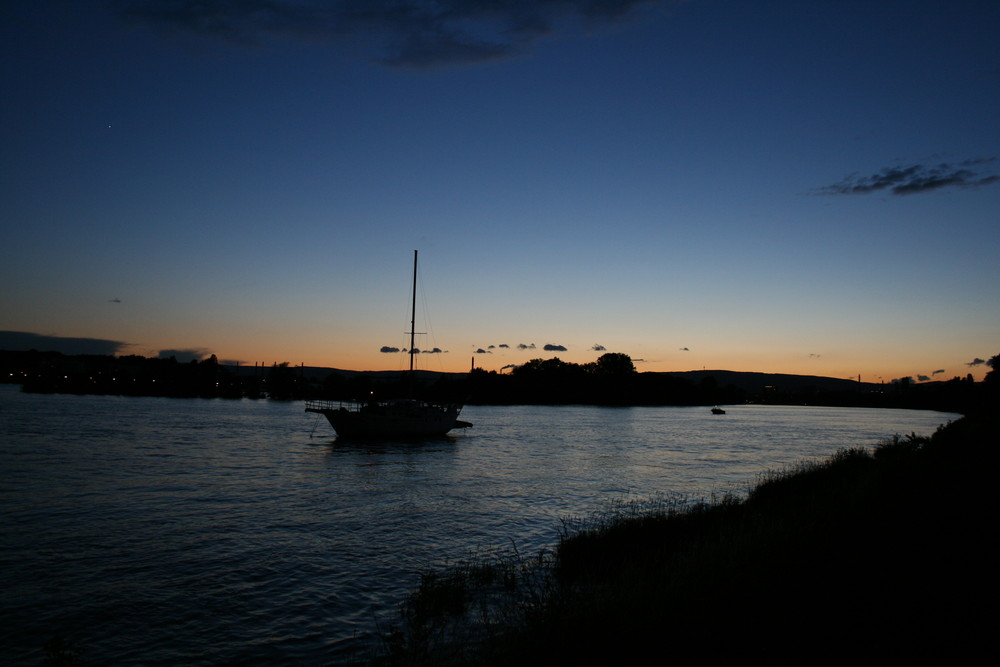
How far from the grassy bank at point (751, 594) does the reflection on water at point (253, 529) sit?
100 inches

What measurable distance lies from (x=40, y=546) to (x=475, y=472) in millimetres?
25014

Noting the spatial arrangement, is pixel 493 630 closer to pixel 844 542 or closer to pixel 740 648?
pixel 740 648

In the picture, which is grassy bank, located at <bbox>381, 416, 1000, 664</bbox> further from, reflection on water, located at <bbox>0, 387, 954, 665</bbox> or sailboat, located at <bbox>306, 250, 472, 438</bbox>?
sailboat, located at <bbox>306, 250, 472, 438</bbox>

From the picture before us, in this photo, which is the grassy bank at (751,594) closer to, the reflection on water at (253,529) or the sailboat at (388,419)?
the reflection on water at (253,529)

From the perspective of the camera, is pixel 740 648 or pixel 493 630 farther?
pixel 493 630

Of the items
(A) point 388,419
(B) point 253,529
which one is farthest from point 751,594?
(A) point 388,419

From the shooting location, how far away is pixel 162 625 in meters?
12.8

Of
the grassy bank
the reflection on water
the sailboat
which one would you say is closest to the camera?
the grassy bank

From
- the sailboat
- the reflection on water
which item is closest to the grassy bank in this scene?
the reflection on water

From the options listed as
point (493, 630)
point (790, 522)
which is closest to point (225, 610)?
point (493, 630)

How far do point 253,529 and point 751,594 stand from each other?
17977mm

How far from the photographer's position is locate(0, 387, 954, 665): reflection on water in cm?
1271

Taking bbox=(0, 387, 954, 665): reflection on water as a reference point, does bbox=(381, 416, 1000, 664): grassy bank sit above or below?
above

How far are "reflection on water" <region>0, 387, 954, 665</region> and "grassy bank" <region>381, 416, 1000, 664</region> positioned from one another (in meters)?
2.54
